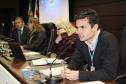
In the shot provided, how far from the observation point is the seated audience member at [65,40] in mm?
4504

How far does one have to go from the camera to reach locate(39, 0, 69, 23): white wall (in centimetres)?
767

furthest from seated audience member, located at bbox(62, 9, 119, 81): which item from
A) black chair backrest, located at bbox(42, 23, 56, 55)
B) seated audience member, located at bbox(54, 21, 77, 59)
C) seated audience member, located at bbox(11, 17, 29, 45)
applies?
seated audience member, located at bbox(11, 17, 29, 45)

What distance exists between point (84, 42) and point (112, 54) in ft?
1.29

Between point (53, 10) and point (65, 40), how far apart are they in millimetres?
3854

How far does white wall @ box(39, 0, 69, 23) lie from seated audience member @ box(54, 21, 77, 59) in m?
2.65

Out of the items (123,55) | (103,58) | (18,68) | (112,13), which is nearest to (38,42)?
(112,13)

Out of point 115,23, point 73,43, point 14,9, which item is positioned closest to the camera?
point 73,43

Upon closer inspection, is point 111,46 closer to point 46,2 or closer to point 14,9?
point 46,2

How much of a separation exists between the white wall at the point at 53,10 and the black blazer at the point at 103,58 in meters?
5.00

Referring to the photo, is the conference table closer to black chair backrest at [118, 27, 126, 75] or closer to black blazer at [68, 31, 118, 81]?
black blazer at [68, 31, 118, 81]

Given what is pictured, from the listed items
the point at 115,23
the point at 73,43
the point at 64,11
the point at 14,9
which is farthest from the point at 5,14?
the point at 73,43

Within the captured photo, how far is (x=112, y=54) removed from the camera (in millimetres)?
2242

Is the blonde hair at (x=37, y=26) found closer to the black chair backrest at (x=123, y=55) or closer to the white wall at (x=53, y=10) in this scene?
the white wall at (x=53, y=10)

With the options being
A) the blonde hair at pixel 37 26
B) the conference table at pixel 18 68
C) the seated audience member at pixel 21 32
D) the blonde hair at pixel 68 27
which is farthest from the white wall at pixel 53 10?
the conference table at pixel 18 68
